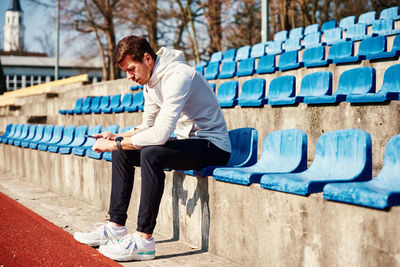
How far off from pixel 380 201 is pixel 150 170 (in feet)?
4.42

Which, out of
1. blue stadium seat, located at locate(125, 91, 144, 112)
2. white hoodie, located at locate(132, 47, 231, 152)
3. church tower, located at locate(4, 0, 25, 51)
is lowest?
white hoodie, located at locate(132, 47, 231, 152)

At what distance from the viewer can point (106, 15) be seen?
1888 centimetres

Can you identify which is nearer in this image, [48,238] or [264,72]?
[48,238]

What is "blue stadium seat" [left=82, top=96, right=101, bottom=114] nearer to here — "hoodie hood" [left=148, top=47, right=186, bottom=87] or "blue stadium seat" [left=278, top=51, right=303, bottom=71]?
"blue stadium seat" [left=278, top=51, right=303, bottom=71]

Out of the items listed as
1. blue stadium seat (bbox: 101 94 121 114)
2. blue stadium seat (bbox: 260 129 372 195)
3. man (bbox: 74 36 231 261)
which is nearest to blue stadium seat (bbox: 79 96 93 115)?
blue stadium seat (bbox: 101 94 121 114)

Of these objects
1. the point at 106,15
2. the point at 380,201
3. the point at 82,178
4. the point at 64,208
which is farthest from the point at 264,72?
the point at 106,15

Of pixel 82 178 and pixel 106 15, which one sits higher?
pixel 106 15

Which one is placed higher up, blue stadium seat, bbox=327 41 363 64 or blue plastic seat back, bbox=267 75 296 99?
blue stadium seat, bbox=327 41 363 64

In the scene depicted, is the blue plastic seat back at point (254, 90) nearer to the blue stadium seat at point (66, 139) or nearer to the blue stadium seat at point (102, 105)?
the blue stadium seat at point (66, 139)

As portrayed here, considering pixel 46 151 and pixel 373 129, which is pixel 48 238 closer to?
pixel 373 129

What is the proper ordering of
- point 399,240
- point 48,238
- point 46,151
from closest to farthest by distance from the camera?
1. point 399,240
2. point 48,238
3. point 46,151

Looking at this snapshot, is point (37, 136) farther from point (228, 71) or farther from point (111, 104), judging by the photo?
point (228, 71)

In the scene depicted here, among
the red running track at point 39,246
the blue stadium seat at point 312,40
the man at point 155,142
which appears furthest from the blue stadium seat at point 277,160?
the blue stadium seat at point 312,40

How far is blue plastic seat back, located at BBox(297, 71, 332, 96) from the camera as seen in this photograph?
4188 millimetres
